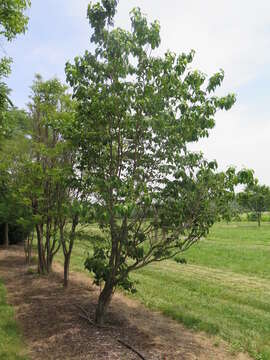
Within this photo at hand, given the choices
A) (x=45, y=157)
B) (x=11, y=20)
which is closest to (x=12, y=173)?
(x=45, y=157)

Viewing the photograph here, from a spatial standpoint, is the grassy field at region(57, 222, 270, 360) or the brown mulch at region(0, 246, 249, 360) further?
the grassy field at region(57, 222, 270, 360)

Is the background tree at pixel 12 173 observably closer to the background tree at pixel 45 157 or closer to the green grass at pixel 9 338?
the background tree at pixel 45 157

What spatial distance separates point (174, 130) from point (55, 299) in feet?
21.7

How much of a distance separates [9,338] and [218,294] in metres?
7.70

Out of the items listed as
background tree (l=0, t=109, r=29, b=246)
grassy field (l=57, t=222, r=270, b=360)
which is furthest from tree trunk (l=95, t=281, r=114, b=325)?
background tree (l=0, t=109, r=29, b=246)

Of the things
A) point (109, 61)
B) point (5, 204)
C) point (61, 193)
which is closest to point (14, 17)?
point (109, 61)

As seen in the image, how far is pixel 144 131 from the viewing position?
6.90 m

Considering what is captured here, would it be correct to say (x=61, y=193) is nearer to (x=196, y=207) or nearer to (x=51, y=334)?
(x=51, y=334)

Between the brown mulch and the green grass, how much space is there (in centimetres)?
18

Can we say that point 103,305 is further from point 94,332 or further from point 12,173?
point 12,173

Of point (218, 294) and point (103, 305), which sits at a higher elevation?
point (103, 305)

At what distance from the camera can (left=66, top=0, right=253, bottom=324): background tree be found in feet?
21.2

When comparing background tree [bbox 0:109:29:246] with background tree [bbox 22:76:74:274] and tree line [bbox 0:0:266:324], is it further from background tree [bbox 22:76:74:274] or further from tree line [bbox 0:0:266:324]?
→ tree line [bbox 0:0:266:324]

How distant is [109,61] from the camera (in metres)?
6.61
